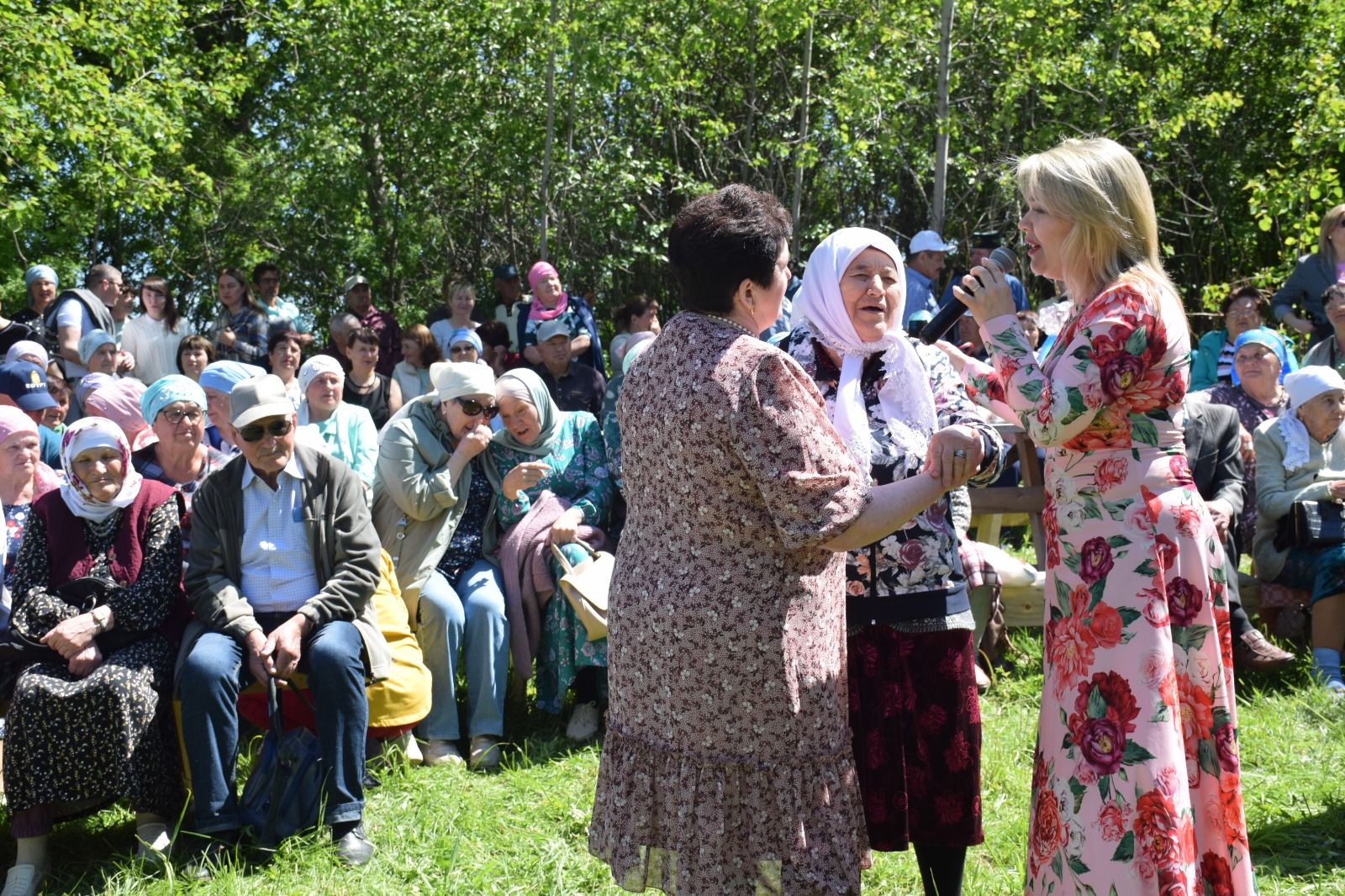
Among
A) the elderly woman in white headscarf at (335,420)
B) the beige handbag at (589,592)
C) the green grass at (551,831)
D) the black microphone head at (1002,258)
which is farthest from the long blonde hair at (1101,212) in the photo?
the elderly woman in white headscarf at (335,420)

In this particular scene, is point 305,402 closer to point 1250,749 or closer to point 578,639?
point 578,639

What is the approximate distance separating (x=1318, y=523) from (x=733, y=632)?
431 centimetres

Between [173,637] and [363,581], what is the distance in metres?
0.70

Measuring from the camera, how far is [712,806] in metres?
2.63

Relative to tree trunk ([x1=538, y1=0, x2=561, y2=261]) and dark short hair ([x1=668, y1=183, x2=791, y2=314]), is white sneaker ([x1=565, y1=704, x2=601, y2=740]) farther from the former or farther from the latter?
tree trunk ([x1=538, y1=0, x2=561, y2=261])

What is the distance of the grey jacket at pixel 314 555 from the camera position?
446cm

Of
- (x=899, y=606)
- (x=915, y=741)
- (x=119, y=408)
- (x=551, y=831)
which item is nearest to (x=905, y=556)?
(x=899, y=606)

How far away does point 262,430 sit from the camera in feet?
14.9

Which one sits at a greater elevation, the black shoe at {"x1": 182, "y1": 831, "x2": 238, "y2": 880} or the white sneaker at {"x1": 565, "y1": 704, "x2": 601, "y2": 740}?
the white sneaker at {"x1": 565, "y1": 704, "x2": 601, "y2": 740}

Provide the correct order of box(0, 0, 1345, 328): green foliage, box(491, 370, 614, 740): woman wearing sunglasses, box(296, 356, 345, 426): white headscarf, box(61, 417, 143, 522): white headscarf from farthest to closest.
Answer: box(0, 0, 1345, 328): green foliage < box(296, 356, 345, 426): white headscarf < box(491, 370, 614, 740): woman wearing sunglasses < box(61, 417, 143, 522): white headscarf

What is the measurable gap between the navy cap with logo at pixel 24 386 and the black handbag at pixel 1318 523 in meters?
6.40

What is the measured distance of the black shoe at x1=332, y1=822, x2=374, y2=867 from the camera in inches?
161

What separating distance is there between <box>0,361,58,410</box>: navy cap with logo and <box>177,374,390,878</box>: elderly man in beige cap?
2.68 metres

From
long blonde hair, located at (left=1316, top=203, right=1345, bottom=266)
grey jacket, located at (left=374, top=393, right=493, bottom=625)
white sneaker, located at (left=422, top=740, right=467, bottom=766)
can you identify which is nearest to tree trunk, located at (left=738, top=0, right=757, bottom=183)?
long blonde hair, located at (left=1316, top=203, right=1345, bottom=266)
